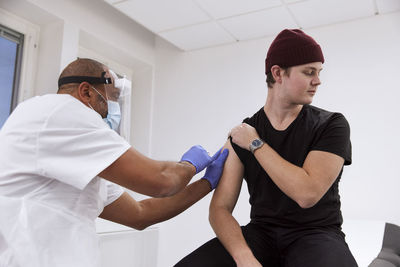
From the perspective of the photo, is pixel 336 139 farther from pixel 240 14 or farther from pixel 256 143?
pixel 240 14

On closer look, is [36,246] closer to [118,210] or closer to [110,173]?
[110,173]

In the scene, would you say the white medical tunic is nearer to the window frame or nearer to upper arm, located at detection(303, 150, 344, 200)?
upper arm, located at detection(303, 150, 344, 200)

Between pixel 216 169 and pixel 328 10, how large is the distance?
213 centimetres

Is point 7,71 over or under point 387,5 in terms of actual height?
under

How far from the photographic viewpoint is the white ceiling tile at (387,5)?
3016mm

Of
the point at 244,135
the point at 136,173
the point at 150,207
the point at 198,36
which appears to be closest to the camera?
the point at 136,173

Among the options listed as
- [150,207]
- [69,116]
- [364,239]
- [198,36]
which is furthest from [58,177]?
[198,36]

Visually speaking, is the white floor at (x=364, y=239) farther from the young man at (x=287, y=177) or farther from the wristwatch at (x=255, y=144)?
the wristwatch at (x=255, y=144)

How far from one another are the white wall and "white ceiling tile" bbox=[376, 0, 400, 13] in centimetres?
7

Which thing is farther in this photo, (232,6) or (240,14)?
(240,14)

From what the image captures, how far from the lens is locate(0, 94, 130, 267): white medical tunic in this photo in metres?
1.27

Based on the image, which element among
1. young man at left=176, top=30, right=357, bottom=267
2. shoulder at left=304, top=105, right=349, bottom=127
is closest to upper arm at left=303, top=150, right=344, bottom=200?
young man at left=176, top=30, right=357, bottom=267

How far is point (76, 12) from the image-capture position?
130 inches

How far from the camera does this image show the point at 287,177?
1243 mm
